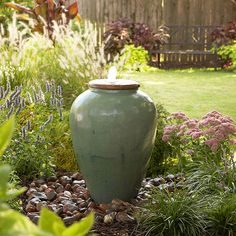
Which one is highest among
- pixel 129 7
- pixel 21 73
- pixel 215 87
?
pixel 129 7

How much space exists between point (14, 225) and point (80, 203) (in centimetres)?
328

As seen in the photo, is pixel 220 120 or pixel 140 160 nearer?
pixel 140 160

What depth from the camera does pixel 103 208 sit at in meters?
3.63

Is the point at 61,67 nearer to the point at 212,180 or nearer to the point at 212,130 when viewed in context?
the point at 212,130

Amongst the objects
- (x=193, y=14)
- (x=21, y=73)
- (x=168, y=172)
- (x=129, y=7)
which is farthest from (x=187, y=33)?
(x=168, y=172)

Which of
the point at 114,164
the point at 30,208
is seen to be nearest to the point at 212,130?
the point at 114,164

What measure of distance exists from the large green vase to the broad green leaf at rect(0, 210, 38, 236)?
2.87m

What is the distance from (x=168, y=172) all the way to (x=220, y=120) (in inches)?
26.2

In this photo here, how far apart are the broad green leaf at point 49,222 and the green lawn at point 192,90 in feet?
21.2

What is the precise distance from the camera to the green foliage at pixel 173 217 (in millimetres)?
3164

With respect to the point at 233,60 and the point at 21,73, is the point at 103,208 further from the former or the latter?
the point at 233,60

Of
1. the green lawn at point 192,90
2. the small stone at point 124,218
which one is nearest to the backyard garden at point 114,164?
the small stone at point 124,218

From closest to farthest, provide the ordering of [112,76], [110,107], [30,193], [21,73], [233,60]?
[110,107], [112,76], [30,193], [21,73], [233,60]

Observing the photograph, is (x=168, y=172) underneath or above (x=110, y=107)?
underneath
